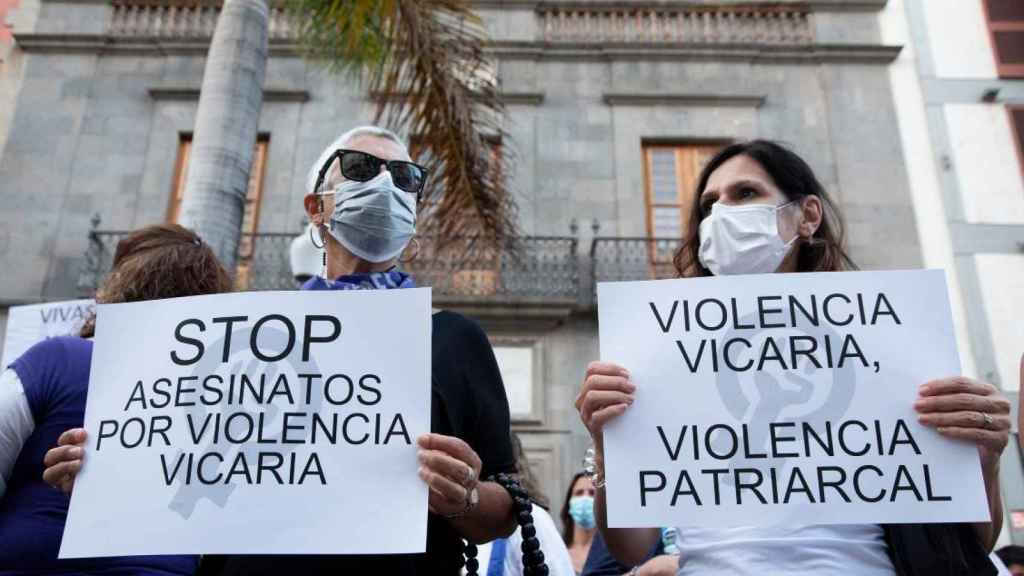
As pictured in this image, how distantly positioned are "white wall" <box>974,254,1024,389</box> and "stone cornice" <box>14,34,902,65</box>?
11.4ft

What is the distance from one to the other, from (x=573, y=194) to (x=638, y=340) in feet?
33.1

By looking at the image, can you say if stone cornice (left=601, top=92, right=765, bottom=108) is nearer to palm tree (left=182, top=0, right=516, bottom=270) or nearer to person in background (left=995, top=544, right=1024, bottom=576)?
palm tree (left=182, top=0, right=516, bottom=270)

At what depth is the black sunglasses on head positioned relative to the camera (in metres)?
2.44

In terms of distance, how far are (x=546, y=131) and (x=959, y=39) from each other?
6451 mm

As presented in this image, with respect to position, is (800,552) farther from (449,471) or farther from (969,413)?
(449,471)

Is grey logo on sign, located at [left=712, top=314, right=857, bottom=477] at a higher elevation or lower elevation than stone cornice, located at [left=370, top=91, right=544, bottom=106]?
lower

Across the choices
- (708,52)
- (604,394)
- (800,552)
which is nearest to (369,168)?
(604,394)

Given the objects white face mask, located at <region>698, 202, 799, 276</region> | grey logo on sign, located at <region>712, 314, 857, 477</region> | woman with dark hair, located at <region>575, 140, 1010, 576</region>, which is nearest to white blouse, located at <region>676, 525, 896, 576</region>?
woman with dark hair, located at <region>575, 140, 1010, 576</region>

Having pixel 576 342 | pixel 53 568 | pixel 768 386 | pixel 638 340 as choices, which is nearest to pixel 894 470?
pixel 768 386

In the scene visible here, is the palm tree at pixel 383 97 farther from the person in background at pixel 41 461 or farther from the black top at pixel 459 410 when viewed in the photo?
the black top at pixel 459 410

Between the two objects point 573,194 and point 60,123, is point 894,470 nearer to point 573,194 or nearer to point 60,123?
point 573,194

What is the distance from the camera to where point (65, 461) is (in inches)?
72.7

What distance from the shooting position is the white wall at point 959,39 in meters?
12.4

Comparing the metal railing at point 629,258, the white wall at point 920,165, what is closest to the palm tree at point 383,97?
the metal railing at point 629,258
